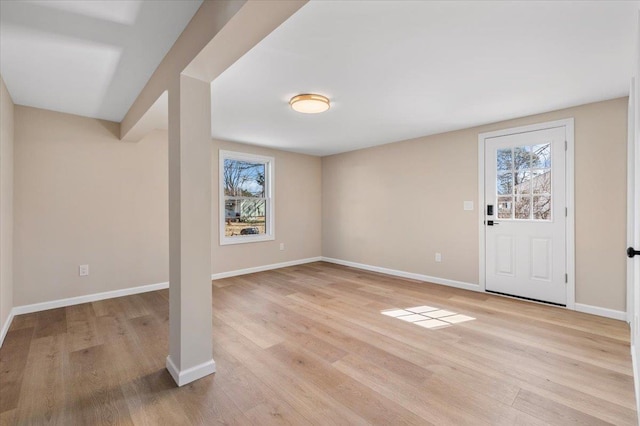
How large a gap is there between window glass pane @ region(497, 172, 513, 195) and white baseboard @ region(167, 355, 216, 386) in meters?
3.81

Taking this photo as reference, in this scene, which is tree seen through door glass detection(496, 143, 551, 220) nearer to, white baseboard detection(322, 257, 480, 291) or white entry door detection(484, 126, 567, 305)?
white entry door detection(484, 126, 567, 305)

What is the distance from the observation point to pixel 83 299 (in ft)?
11.7

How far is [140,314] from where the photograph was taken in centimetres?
319

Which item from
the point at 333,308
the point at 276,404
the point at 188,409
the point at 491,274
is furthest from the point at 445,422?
the point at 491,274

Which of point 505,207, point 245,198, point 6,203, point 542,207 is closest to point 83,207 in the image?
point 6,203

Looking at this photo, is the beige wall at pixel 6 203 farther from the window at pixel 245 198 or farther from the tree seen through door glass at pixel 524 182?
the tree seen through door glass at pixel 524 182

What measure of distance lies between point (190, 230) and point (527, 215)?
3796 mm

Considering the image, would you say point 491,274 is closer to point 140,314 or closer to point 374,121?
point 374,121

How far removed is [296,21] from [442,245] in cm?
366

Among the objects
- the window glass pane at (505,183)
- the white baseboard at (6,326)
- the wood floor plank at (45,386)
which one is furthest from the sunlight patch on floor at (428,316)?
the white baseboard at (6,326)

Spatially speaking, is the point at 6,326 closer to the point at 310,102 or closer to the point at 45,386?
the point at 45,386

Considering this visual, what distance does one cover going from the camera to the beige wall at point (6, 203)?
2605 millimetres

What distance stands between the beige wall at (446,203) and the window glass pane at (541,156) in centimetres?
27

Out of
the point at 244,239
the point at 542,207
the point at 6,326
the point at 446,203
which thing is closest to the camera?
the point at 6,326
